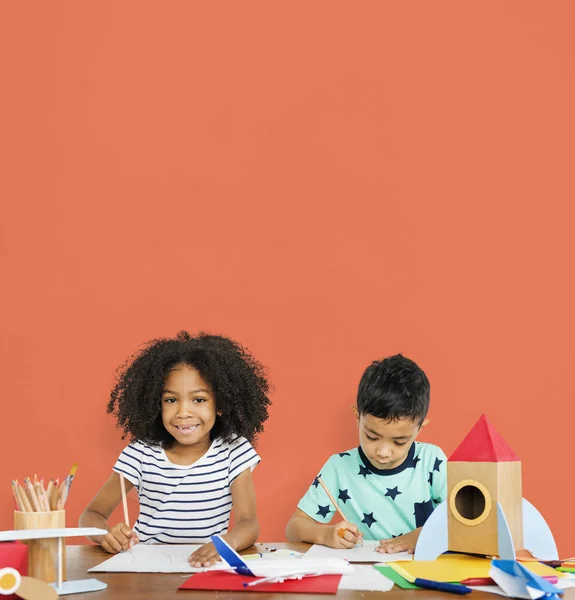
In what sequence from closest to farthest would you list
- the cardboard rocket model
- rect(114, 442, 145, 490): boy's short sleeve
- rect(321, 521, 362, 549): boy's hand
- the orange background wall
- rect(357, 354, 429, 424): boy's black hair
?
1. the cardboard rocket model
2. rect(321, 521, 362, 549): boy's hand
3. rect(357, 354, 429, 424): boy's black hair
4. rect(114, 442, 145, 490): boy's short sleeve
5. the orange background wall

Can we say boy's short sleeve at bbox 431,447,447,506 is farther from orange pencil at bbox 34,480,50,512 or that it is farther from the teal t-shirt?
orange pencil at bbox 34,480,50,512

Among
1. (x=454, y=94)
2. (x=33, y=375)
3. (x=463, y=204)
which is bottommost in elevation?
(x=33, y=375)

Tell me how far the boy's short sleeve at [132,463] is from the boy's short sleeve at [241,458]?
0.17 m

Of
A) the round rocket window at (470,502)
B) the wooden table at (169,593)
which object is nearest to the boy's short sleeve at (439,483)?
the round rocket window at (470,502)

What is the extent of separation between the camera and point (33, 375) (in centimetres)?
192

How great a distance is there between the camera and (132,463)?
1589mm

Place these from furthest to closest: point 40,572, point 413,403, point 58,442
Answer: point 58,442 → point 413,403 → point 40,572

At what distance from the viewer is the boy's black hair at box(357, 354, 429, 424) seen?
1476mm

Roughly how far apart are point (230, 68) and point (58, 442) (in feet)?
3.19

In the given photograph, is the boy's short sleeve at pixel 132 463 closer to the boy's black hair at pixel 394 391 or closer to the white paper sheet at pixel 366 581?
the boy's black hair at pixel 394 391

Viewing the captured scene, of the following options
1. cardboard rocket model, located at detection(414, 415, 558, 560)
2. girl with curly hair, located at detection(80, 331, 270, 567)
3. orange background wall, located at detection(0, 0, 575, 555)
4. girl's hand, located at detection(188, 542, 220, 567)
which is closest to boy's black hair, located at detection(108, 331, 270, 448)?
girl with curly hair, located at detection(80, 331, 270, 567)

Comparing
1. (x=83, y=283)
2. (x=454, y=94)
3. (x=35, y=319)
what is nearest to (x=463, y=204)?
(x=454, y=94)

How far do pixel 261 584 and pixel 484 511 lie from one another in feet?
0.97

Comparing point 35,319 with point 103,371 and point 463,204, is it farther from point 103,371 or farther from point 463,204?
point 463,204
